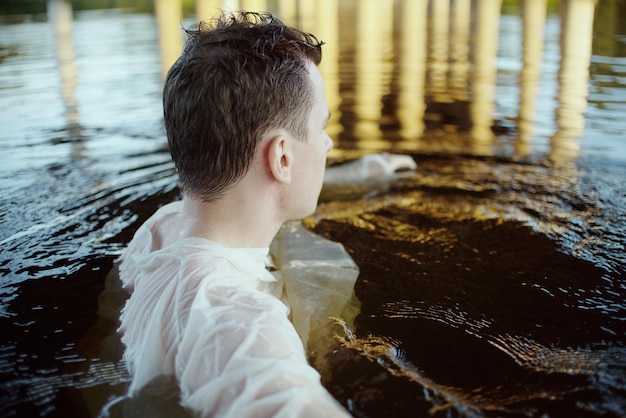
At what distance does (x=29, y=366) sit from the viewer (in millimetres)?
2209

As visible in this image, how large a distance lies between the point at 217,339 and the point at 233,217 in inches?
20.5

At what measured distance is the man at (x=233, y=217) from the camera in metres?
1.61

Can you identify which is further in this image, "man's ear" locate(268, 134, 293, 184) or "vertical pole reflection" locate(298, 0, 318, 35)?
"vertical pole reflection" locate(298, 0, 318, 35)

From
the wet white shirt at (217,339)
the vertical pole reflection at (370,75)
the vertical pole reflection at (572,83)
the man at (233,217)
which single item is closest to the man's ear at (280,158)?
the man at (233,217)

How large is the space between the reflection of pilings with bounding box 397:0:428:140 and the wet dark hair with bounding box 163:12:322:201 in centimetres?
383

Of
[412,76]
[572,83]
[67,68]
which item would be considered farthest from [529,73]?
[67,68]

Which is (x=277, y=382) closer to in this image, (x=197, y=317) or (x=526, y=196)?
(x=197, y=317)

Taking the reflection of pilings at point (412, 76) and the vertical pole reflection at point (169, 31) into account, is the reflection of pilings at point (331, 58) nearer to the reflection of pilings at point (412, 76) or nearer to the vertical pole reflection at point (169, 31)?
the reflection of pilings at point (412, 76)

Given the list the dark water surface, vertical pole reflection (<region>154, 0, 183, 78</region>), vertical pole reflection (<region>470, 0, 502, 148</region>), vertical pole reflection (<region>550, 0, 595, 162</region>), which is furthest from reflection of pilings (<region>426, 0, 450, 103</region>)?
vertical pole reflection (<region>154, 0, 183, 78</region>)

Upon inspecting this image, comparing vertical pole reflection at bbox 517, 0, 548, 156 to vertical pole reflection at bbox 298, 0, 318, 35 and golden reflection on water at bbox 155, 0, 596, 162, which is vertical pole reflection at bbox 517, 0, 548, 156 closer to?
golden reflection on water at bbox 155, 0, 596, 162

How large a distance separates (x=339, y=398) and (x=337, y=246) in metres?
1.30

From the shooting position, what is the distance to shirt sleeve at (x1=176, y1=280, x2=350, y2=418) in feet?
5.00

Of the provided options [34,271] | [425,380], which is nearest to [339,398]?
[425,380]

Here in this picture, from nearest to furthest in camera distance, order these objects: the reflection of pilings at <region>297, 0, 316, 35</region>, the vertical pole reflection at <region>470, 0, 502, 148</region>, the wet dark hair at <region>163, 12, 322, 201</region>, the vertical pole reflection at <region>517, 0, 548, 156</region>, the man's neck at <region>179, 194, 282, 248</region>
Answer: the wet dark hair at <region>163, 12, 322, 201</region> < the man's neck at <region>179, 194, 282, 248</region> < the vertical pole reflection at <region>517, 0, 548, 156</region> < the vertical pole reflection at <region>470, 0, 502, 148</region> < the reflection of pilings at <region>297, 0, 316, 35</region>
